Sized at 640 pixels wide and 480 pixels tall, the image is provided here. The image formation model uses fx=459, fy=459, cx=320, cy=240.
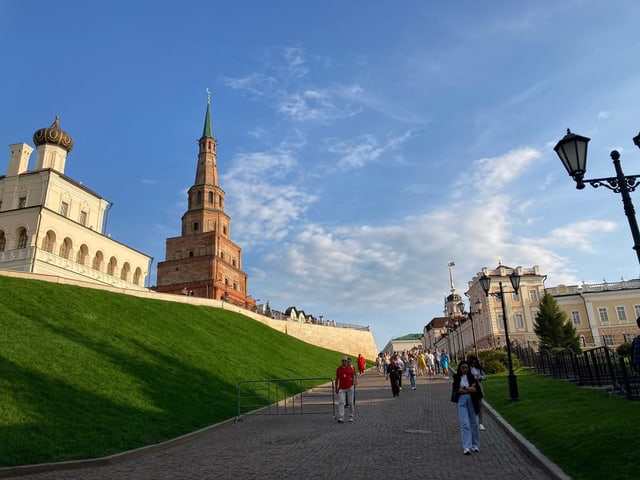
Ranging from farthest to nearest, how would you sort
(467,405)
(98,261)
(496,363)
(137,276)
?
(137,276) < (98,261) < (496,363) < (467,405)

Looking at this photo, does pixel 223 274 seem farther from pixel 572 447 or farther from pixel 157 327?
pixel 572 447

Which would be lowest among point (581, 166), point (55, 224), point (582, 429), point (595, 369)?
point (582, 429)

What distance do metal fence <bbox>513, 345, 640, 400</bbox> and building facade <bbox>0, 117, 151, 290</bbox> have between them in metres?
33.4

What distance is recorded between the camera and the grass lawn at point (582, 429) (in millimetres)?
6504

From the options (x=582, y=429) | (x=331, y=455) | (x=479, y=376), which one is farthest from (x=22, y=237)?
(x=582, y=429)

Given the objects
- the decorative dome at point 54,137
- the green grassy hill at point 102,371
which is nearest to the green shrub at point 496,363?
the green grassy hill at point 102,371

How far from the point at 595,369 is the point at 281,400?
11986 millimetres

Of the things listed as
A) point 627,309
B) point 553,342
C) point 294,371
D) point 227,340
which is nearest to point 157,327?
point 227,340

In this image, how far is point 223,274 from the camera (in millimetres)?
61469

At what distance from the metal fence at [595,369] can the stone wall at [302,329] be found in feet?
83.9

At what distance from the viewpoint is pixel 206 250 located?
63.1m

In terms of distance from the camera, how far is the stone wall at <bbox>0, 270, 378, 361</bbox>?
2885cm

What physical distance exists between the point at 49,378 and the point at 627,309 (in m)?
69.8

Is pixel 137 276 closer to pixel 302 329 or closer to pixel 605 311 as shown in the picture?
pixel 302 329
